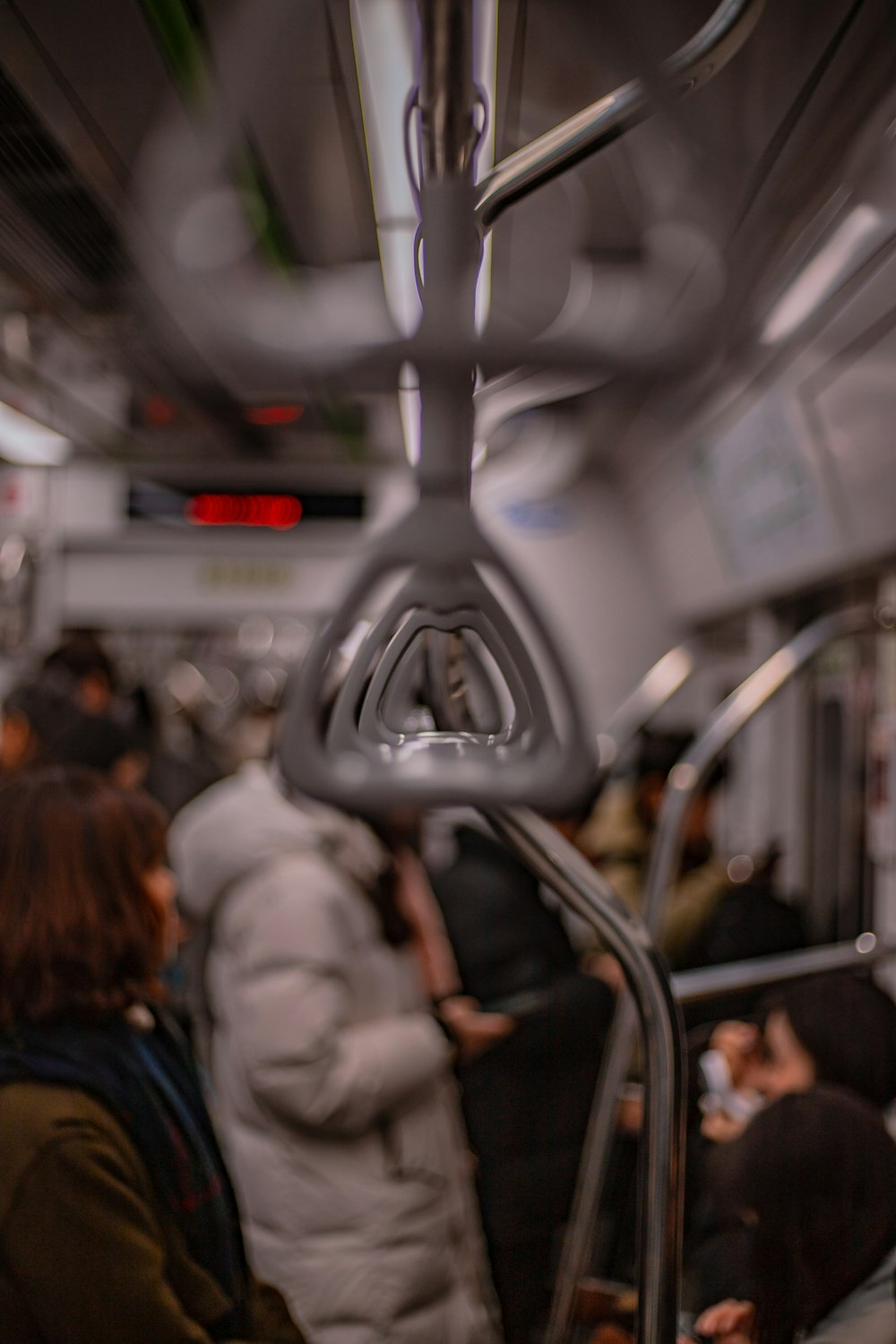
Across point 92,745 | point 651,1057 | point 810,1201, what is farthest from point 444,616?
point 92,745

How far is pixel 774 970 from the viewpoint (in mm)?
1582

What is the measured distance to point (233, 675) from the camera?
5.25 meters

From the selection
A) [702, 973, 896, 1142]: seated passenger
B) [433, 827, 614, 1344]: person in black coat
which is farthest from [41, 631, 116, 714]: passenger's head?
[702, 973, 896, 1142]: seated passenger

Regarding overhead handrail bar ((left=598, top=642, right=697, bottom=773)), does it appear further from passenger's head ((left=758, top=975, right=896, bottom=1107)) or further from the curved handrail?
passenger's head ((left=758, top=975, right=896, bottom=1107))

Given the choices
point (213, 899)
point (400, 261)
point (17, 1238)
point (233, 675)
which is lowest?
point (17, 1238)

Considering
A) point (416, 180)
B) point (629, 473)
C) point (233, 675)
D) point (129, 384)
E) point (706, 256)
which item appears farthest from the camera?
point (233, 675)

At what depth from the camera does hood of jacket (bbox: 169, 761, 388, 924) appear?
1778 mm

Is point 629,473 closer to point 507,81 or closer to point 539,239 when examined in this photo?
point 507,81

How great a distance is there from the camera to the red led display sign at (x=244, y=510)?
15.3ft

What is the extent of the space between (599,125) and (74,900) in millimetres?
993

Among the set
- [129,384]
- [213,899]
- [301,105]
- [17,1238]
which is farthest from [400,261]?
[129,384]

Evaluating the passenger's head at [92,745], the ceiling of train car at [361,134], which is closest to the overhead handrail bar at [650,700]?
the ceiling of train car at [361,134]

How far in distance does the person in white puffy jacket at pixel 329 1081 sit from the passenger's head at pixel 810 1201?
576 millimetres

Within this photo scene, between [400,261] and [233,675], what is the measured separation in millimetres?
3593
